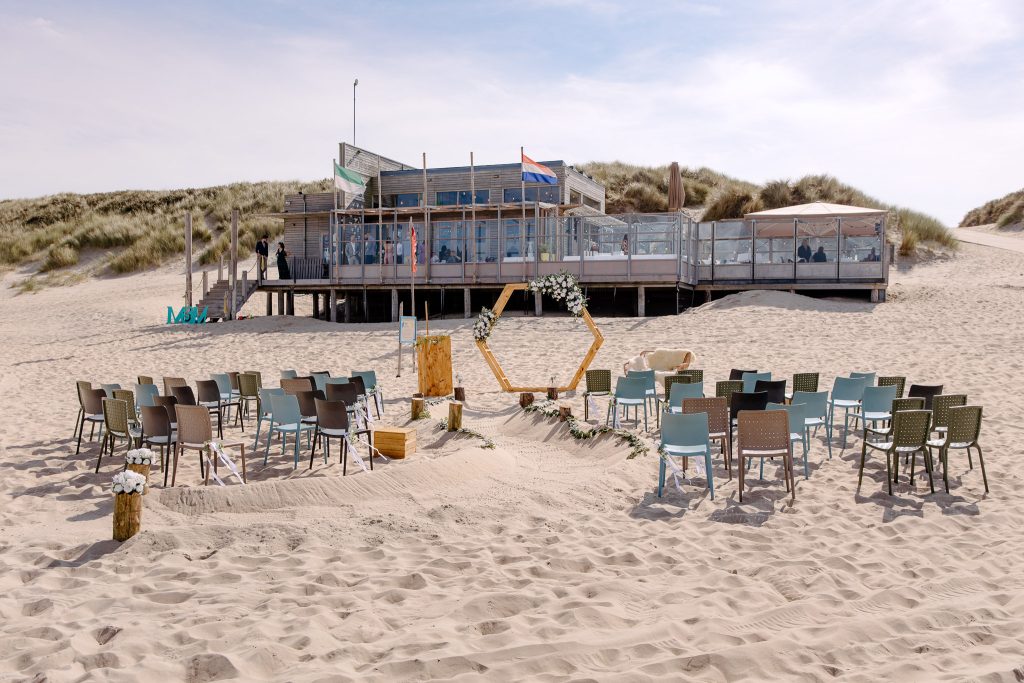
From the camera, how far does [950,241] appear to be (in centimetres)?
2914

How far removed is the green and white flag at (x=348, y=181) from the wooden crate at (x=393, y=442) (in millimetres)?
18442

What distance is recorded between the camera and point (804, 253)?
22.9 m

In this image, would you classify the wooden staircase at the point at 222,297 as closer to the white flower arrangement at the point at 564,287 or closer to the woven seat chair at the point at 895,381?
the white flower arrangement at the point at 564,287

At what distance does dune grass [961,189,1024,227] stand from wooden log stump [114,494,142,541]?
40577mm

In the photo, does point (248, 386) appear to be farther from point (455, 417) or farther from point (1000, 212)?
point (1000, 212)

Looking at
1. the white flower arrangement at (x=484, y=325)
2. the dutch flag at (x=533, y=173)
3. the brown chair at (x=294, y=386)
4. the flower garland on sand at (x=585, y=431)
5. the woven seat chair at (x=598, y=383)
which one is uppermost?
the dutch flag at (x=533, y=173)

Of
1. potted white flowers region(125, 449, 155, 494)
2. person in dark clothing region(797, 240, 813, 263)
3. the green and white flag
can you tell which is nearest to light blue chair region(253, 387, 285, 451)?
potted white flowers region(125, 449, 155, 494)

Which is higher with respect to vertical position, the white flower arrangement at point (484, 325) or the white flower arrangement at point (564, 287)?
the white flower arrangement at point (564, 287)

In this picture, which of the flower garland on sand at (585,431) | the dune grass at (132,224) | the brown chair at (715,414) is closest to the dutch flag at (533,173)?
the flower garland on sand at (585,431)

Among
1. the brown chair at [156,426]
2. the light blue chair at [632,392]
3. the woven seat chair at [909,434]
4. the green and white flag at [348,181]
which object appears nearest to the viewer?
the woven seat chair at [909,434]

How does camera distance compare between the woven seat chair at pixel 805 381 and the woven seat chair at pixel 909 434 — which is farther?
the woven seat chair at pixel 805 381

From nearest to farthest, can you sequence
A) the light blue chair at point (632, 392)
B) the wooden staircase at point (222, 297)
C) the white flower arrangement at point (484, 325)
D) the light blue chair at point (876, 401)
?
1. the light blue chair at point (876, 401)
2. the light blue chair at point (632, 392)
3. the white flower arrangement at point (484, 325)
4. the wooden staircase at point (222, 297)

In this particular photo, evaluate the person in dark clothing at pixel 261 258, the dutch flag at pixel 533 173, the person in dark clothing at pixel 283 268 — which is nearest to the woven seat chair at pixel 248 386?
the dutch flag at pixel 533 173

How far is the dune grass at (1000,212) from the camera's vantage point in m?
37.6
